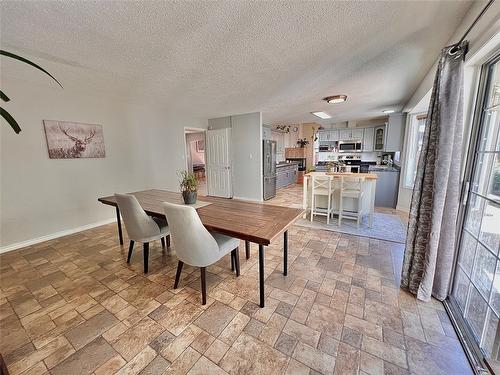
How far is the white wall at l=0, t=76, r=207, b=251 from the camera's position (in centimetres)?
287

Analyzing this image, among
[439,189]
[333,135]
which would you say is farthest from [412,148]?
[439,189]

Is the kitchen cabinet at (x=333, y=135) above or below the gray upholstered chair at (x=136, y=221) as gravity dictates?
above

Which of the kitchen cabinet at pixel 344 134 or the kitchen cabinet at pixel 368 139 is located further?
the kitchen cabinet at pixel 344 134

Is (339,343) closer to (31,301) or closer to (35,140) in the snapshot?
(31,301)

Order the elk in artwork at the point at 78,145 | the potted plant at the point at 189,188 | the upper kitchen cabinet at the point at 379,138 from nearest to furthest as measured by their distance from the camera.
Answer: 1. the potted plant at the point at 189,188
2. the elk in artwork at the point at 78,145
3. the upper kitchen cabinet at the point at 379,138

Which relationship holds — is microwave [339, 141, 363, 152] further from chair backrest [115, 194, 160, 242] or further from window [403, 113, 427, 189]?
chair backrest [115, 194, 160, 242]

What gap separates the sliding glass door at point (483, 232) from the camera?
4.51 feet

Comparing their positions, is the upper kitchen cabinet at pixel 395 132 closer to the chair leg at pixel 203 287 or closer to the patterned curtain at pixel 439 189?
the patterned curtain at pixel 439 189

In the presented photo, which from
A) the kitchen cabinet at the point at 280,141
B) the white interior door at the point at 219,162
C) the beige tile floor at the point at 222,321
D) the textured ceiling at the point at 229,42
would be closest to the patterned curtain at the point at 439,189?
the beige tile floor at the point at 222,321

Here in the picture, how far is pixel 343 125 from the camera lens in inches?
290

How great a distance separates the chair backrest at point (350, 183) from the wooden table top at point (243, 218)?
1835 mm

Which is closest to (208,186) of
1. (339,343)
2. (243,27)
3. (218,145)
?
(218,145)

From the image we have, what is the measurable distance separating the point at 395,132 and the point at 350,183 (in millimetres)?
2732

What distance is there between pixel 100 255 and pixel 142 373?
2003 mm
